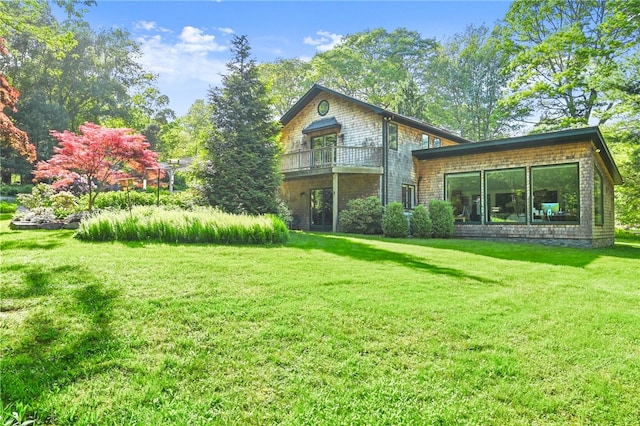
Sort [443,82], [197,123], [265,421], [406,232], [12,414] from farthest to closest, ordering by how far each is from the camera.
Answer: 1. [197,123]
2. [443,82]
3. [406,232]
4. [265,421]
5. [12,414]

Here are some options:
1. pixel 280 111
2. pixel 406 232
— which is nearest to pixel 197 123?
pixel 280 111

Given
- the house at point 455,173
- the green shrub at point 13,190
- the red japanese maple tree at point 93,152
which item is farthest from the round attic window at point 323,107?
the green shrub at point 13,190

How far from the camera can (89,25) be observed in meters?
28.0

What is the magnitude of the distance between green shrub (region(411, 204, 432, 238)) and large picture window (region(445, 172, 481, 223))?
2.14m

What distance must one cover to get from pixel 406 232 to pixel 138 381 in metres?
10.7

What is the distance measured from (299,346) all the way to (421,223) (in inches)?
406

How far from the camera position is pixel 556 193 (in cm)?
1204

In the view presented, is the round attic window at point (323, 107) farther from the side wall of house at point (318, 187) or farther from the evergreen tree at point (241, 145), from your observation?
the evergreen tree at point (241, 145)

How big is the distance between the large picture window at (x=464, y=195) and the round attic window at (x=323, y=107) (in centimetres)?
647

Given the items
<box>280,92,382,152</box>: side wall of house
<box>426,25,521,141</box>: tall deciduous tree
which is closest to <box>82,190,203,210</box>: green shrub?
<box>280,92,382,152</box>: side wall of house

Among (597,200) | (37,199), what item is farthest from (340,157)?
(37,199)

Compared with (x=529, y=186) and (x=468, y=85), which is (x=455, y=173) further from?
(x=468, y=85)

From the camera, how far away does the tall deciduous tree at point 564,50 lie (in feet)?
58.4

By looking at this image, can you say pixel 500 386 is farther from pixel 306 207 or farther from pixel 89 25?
pixel 89 25
